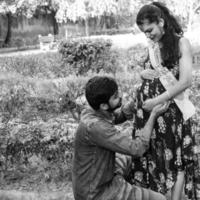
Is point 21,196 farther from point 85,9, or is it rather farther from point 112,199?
point 85,9

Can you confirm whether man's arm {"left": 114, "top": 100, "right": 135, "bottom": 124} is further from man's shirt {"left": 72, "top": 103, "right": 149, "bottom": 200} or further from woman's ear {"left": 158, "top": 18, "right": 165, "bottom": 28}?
woman's ear {"left": 158, "top": 18, "right": 165, "bottom": 28}

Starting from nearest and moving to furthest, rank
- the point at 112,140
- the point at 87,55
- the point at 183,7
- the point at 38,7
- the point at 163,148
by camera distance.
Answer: the point at 112,140, the point at 163,148, the point at 87,55, the point at 183,7, the point at 38,7

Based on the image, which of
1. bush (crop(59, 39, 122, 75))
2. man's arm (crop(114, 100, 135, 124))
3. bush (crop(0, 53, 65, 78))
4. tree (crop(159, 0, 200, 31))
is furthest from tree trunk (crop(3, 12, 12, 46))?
man's arm (crop(114, 100, 135, 124))

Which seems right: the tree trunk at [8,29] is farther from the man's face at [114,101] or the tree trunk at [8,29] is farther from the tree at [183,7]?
the man's face at [114,101]

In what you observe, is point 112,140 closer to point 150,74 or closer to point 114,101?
point 114,101

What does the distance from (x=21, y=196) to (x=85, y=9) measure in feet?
80.8

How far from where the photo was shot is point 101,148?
2.20 metres

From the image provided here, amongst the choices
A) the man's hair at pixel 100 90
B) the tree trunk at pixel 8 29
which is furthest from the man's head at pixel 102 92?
the tree trunk at pixel 8 29

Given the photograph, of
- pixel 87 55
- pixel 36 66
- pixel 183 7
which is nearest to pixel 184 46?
pixel 87 55

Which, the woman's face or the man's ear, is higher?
the woman's face

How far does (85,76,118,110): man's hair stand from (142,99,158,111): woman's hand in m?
0.29

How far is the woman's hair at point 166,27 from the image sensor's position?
229 cm

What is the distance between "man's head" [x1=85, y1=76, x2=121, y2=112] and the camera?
7.08ft

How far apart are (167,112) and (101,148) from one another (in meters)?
0.54
